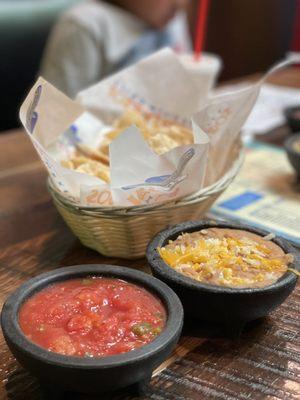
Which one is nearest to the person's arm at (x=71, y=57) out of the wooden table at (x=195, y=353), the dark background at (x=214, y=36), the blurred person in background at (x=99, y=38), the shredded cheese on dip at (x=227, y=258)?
the blurred person in background at (x=99, y=38)

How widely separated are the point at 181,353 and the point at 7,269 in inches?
18.9

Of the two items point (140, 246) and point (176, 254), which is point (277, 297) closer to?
point (176, 254)

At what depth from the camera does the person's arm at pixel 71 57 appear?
11.4 feet

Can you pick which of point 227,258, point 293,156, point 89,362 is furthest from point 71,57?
point 89,362

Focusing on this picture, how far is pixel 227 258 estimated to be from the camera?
1.11 meters

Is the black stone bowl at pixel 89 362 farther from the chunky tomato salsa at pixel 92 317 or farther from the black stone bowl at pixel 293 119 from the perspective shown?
the black stone bowl at pixel 293 119

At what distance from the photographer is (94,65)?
11.6ft

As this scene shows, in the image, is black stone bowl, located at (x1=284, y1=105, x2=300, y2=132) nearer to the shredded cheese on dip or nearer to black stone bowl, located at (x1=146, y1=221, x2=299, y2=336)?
the shredded cheese on dip

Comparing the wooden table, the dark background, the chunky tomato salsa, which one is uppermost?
the chunky tomato salsa

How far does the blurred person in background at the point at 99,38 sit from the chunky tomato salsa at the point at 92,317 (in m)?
2.46

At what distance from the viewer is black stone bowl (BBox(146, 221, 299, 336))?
1021 mm

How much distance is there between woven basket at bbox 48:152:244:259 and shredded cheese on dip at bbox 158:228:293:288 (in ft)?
0.34

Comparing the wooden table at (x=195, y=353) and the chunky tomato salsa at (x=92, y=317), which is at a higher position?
the chunky tomato salsa at (x=92, y=317)

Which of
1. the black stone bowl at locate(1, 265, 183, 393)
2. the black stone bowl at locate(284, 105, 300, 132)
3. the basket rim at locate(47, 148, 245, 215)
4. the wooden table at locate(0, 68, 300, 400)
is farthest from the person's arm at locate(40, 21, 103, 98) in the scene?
the black stone bowl at locate(1, 265, 183, 393)
